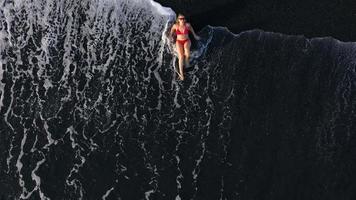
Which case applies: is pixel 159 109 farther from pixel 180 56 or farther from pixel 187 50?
pixel 187 50

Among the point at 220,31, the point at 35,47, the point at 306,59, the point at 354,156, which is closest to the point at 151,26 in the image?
the point at 220,31

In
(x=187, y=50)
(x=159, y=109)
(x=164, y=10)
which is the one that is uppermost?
(x=164, y=10)

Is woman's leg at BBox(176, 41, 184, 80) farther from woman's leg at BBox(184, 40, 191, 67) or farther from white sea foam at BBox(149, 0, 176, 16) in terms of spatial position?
white sea foam at BBox(149, 0, 176, 16)

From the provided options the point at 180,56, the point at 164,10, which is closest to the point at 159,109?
the point at 180,56

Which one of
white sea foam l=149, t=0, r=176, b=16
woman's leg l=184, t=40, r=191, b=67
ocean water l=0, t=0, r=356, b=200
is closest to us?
ocean water l=0, t=0, r=356, b=200

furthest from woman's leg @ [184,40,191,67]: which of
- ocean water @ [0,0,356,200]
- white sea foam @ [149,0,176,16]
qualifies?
white sea foam @ [149,0,176,16]

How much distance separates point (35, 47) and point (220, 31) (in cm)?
393

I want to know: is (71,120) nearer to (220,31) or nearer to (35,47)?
(35,47)

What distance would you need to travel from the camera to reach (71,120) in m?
10.1

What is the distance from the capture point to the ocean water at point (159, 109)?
9750 mm

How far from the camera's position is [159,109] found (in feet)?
33.6

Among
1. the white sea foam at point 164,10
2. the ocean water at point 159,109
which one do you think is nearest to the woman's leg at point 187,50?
the ocean water at point 159,109

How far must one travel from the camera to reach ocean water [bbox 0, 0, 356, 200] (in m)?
9.75

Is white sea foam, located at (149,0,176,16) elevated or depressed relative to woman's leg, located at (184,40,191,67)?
elevated
